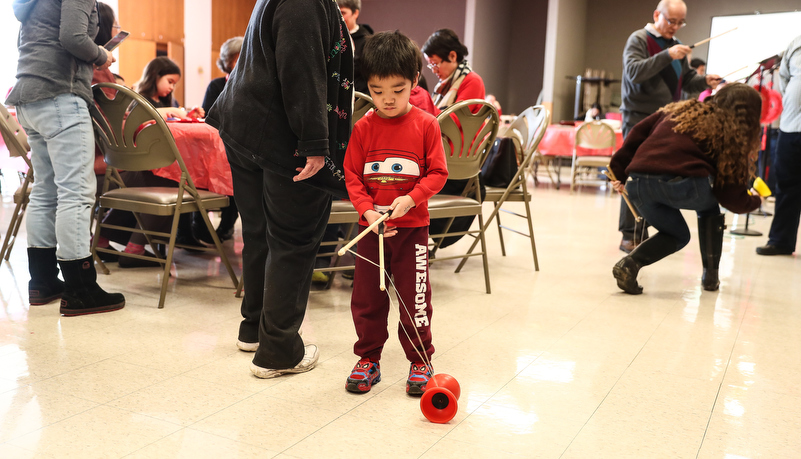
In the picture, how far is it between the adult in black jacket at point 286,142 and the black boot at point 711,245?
193 cm

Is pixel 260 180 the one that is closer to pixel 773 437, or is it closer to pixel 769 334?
pixel 773 437

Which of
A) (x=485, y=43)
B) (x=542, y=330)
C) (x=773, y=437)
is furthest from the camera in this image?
(x=485, y=43)

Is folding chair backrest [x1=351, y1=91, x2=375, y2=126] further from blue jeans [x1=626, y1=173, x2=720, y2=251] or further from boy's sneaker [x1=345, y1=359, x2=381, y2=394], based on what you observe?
blue jeans [x1=626, y1=173, x2=720, y2=251]

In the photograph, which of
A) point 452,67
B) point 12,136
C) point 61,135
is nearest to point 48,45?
point 61,135

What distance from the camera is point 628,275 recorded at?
2760mm

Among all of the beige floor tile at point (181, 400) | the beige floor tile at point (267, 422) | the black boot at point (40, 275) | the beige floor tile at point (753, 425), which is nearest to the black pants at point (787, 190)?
the beige floor tile at point (753, 425)

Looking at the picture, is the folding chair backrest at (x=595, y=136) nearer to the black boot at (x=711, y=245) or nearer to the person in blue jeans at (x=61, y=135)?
the black boot at (x=711, y=245)

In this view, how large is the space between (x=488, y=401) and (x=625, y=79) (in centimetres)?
284

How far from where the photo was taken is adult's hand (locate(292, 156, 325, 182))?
5.08 ft

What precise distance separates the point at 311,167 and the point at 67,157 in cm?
111

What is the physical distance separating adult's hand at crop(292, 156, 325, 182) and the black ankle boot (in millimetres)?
1707

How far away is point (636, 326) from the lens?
2.33m

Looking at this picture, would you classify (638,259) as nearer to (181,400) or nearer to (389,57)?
(389,57)

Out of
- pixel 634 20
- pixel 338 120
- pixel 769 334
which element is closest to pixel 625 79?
pixel 769 334
